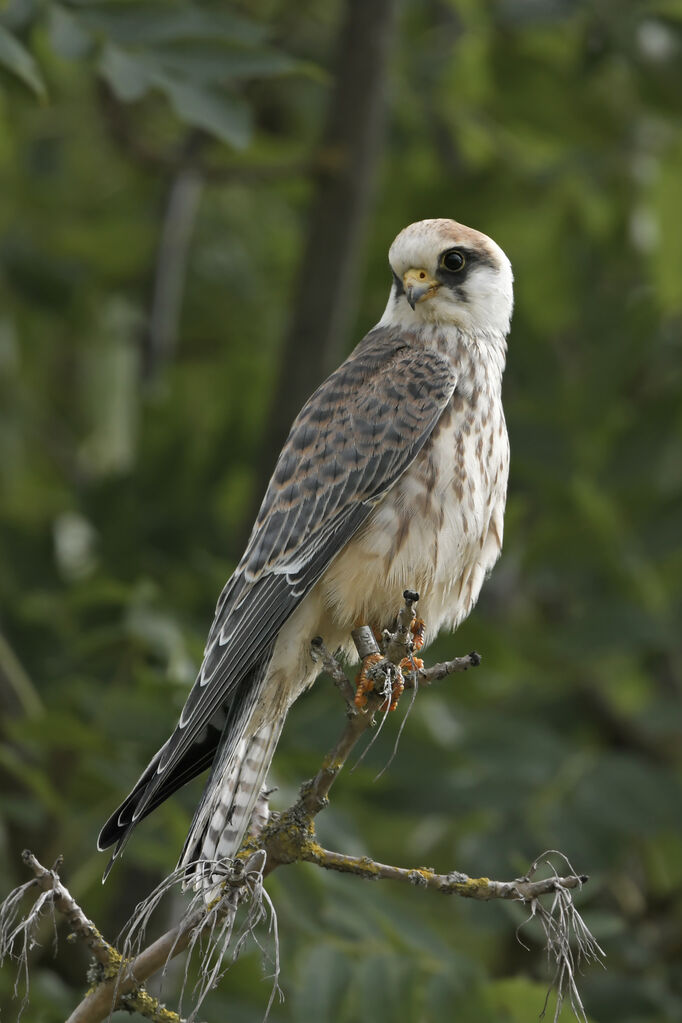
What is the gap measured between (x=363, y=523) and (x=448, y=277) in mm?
790

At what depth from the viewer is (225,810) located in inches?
110

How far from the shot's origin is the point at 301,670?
10.3ft

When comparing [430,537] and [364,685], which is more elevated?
[430,537]

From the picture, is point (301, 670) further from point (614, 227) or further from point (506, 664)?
point (614, 227)

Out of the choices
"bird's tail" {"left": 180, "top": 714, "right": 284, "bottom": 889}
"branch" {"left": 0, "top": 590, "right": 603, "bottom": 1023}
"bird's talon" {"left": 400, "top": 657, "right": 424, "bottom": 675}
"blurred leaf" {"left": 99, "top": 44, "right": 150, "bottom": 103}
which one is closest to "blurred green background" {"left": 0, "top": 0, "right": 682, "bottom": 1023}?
"blurred leaf" {"left": 99, "top": 44, "right": 150, "bottom": 103}

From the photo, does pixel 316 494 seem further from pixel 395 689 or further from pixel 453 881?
pixel 453 881

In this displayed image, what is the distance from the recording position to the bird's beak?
11.8ft

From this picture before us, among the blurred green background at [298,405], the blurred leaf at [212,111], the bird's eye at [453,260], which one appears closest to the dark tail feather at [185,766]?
the blurred green background at [298,405]

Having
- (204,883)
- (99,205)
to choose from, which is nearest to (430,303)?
(204,883)

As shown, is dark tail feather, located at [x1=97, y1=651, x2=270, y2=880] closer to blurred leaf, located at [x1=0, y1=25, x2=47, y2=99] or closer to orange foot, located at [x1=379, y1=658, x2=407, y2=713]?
orange foot, located at [x1=379, y1=658, x2=407, y2=713]

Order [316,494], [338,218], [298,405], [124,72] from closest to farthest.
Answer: [316,494], [124,72], [298,405], [338,218]

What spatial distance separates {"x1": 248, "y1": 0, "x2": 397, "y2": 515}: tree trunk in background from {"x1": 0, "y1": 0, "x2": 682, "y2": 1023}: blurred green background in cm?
1

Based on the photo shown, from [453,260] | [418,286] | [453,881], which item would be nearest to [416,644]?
[453,881]

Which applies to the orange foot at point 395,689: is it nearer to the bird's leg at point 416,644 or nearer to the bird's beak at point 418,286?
the bird's leg at point 416,644
